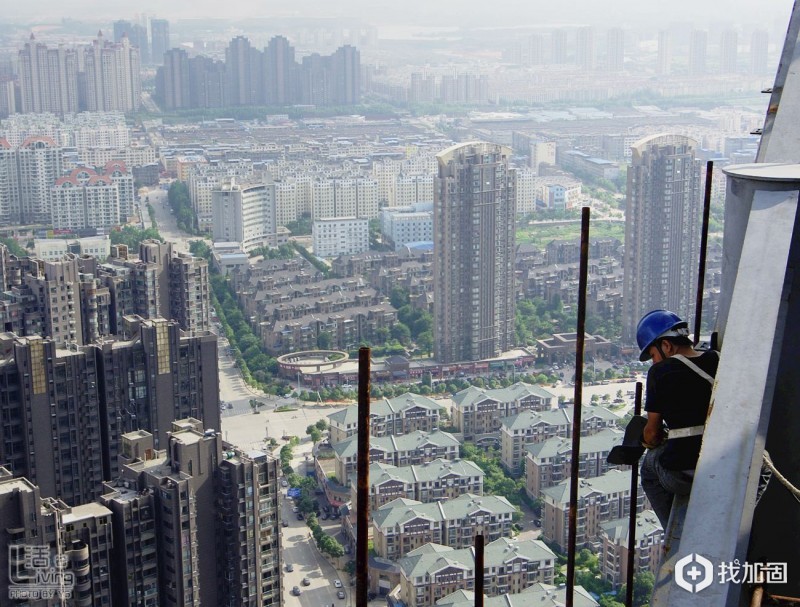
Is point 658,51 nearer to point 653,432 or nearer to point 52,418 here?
point 52,418

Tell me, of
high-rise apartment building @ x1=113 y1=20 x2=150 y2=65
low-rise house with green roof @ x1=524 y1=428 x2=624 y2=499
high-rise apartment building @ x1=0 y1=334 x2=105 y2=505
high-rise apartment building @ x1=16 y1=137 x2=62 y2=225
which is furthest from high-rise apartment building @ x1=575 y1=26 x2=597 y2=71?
high-rise apartment building @ x1=0 y1=334 x2=105 y2=505

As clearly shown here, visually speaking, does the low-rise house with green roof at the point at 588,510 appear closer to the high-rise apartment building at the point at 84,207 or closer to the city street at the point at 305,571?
the city street at the point at 305,571

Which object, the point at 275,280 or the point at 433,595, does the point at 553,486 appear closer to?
the point at 433,595

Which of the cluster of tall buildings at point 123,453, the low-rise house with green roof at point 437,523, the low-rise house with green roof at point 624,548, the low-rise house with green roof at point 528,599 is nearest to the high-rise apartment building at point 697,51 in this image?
the cluster of tall buildings at point 123,453

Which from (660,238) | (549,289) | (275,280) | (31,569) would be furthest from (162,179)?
(31,569)

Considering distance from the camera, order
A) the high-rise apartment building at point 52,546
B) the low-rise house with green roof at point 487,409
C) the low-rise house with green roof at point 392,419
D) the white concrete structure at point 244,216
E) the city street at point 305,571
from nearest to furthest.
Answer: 1. the high-rise apartment building at point 52,546
2. the city street at point 305,571
3. the low-rise house with green roof at point 392,419
4. the low-rise house with green roof at point 487,409
5. the white concrete structure at point 244,216

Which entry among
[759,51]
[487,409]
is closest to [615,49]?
[759,51]
